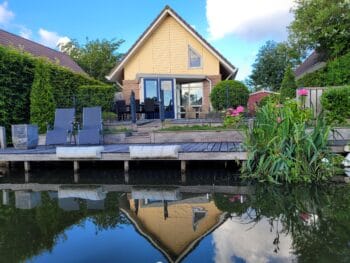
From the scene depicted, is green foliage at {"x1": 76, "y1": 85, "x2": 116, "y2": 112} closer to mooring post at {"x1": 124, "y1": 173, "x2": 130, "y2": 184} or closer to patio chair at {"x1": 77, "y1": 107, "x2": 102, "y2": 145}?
patio chair at {"x1": 77, "y1": 107, "x2": 102, "y2": 145}

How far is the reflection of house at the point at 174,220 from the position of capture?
3.57 m

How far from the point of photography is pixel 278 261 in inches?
122

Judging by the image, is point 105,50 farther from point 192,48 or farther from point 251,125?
point 251,125

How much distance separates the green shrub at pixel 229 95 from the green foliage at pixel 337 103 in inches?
154

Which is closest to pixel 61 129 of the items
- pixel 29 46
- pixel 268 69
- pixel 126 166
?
pixel 126 166

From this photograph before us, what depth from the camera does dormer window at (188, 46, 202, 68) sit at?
1683 cm

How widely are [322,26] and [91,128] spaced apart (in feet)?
38.5

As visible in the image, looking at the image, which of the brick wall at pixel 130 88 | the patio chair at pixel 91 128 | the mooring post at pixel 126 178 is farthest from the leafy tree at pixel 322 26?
the mooring post at pixel 126 178

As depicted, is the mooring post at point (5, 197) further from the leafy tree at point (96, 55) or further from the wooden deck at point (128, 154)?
the leafy tree at point (96, 55)

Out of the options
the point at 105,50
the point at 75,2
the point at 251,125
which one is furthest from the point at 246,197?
the point at 105,50

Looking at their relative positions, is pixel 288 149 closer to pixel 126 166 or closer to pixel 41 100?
pixel 126 166

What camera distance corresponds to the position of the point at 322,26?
15336mm

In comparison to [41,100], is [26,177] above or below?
below

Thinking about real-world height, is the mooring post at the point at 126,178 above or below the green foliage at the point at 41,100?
below
